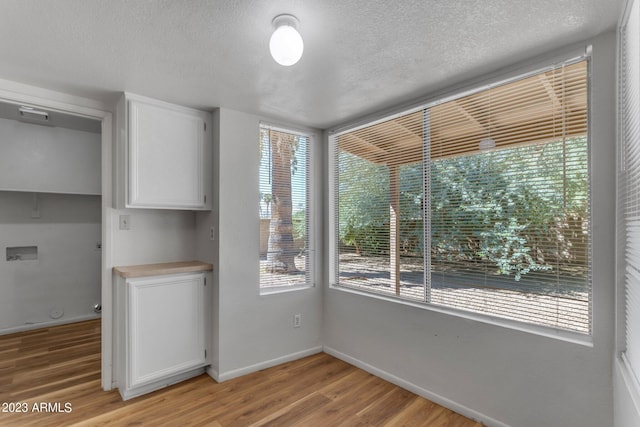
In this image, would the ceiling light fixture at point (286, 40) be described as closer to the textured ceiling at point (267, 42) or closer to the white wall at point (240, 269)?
the textured ceiling at point (267, 42)

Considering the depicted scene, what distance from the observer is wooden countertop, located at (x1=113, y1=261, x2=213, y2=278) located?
2477 mm

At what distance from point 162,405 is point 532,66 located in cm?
335

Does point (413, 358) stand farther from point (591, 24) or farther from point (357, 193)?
point (591, 24)

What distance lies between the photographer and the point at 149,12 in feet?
4.97

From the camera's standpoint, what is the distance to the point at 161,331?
2617mm

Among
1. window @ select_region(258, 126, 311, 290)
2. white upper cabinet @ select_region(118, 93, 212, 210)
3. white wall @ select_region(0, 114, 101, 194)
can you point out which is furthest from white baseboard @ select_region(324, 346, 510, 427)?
white wall @ select_region(0, 114, 101, 194)

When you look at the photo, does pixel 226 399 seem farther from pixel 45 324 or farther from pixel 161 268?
pixel 45 324

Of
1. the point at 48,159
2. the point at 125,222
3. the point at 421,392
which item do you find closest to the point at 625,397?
the point at 421,392

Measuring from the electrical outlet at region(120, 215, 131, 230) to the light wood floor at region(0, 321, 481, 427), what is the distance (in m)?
1.29

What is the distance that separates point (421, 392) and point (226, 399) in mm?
1475

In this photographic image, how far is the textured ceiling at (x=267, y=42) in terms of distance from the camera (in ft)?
4.89

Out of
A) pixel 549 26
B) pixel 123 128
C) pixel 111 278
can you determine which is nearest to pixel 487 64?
pixel 549 26

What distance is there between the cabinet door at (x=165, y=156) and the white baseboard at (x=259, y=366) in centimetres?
143

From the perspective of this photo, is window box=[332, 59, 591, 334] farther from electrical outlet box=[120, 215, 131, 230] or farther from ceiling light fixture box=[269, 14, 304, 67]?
electrical outlet box=[120, 215, 131, 230]
